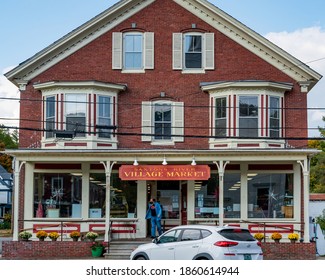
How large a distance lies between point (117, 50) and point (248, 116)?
22.4ft

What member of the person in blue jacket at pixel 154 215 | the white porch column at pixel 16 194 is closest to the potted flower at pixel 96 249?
the person in blue jacket at pixel 154 215

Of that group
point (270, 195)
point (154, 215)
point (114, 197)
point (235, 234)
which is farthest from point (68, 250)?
point (235, 234)

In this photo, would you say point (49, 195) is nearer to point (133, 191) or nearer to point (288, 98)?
point (133, 191)

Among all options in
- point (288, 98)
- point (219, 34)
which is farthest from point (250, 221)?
point (219, 34)

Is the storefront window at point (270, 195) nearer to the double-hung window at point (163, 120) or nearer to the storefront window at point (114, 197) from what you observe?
the double-hung window at point (163, 120)

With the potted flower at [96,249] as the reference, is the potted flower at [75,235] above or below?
above

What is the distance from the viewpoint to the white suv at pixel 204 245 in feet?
67.6

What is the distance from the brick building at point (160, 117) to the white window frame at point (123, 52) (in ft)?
0.15

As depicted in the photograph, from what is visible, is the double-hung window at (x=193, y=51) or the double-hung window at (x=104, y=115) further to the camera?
the double-hung window at (x=193, y=51)

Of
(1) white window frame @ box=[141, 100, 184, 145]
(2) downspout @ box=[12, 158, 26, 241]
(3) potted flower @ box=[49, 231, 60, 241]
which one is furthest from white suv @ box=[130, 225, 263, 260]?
(1) white window frame @ box=[141, 100, 184, 145]

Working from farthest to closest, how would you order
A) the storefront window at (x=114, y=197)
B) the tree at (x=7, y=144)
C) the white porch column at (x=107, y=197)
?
1. the tree at (x=7, y=144)
2. the storefront window at (x=114, y=197)
3. the white porch column at (x=107, y=197)

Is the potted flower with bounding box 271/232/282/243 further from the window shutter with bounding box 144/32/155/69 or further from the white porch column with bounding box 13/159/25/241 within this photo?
the white porch column with bounding box 13/159/25/241

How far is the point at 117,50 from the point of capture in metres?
33.2

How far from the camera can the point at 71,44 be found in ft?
109
